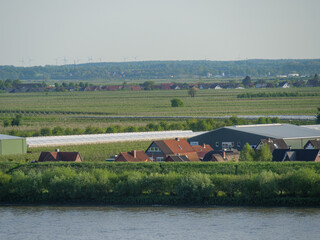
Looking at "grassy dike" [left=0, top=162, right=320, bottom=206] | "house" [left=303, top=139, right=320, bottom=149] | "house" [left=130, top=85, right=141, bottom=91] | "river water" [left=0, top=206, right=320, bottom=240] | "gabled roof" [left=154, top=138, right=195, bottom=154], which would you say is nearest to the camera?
"river water" [left=0, top=206, right=320, bottom=240]

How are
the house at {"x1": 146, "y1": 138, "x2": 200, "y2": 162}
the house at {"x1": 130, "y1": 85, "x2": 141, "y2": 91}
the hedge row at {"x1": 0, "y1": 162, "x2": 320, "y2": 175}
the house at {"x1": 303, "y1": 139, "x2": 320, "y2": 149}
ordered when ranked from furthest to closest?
1. the house at {"x1": 130, "y1": 85, "x2": 141, "y2": 91}
2. the house at {"x1": 303, "y1": 139, "x2": 320, "y2": 149}
3. the house at {"x1": 146, "y1": 138, "x2": 200, "y2": 162}
4. the hedge row at {"x1": 0, "y1": 162, "x2": 320, "y2": 175}

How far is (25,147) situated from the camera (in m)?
42.8

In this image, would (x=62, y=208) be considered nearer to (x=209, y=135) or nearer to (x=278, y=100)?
(x=209, y=135)

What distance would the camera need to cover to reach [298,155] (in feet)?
115

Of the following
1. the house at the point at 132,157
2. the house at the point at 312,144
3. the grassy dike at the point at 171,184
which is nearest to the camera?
the grassy dike at the point at 171,184

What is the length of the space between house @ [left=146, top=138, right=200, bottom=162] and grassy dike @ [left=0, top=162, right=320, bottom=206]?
479 cm

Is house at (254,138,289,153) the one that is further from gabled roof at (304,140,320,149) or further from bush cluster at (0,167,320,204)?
bush cluster at (0,167,320,204)

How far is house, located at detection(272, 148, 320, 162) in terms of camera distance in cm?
3462

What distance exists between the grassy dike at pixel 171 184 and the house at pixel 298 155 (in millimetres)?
2868

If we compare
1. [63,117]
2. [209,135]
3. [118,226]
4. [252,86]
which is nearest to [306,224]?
[118,226]

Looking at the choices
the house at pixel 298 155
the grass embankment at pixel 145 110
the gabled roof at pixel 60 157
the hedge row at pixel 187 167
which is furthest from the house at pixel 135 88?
the hedge row at pixel 187 167

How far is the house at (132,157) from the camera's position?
116ft

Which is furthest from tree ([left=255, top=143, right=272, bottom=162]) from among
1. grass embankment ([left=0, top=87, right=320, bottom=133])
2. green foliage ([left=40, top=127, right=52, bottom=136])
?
grass embankment ([left=0, top=87, right=320, bottom=133])

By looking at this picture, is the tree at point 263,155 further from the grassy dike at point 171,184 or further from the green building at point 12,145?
the green building at point 12,145
